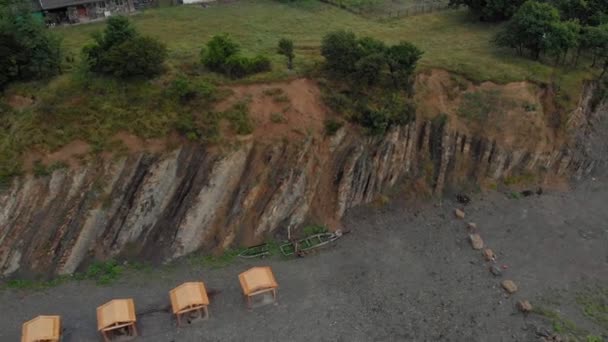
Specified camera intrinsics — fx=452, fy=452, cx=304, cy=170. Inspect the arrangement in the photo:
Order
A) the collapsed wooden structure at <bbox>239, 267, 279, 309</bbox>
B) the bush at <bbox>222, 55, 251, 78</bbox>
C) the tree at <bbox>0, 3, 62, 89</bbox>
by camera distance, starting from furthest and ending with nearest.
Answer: the bush at <bbox>222, 55, 251, 78</bbox> → the tree at <bbox>0, 3, 62, 89</bbox> → the collapsed wooden structure at <bbox>239, 267, 279, 309</bbox>

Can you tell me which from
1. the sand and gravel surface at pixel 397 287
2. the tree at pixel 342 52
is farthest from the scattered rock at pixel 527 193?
the tree at pixel 342 52

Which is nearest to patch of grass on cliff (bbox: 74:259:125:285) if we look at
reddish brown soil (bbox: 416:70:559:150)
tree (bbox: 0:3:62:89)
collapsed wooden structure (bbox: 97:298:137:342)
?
collapsed wooden structure (bbox: 97:298:137:342)

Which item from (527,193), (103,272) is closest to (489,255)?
(527,193)

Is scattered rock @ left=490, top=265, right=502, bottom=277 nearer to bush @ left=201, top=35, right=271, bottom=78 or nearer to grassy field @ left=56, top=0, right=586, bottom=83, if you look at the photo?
grassy field @ left=56, top=0, right=586, bottom=83

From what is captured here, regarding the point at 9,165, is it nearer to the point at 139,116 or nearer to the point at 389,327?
the point at 139,116

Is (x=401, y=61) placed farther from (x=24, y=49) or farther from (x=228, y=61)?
(x=24, y=49)

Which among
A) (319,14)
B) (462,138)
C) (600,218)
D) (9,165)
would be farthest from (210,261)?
(319,14)
